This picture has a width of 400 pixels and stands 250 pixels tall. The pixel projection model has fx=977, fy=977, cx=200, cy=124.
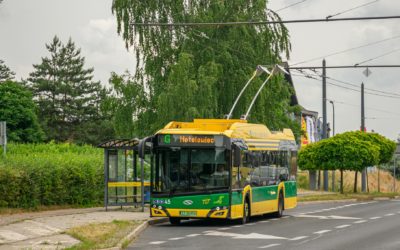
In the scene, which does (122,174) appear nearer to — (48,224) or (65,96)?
(48,224)

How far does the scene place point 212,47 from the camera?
47.6 metres

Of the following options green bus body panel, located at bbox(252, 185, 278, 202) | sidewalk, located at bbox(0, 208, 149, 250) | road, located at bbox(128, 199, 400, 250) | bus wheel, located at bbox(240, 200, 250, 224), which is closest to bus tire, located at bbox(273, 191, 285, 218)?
road, located at bbox(128, 199, 400, 250)

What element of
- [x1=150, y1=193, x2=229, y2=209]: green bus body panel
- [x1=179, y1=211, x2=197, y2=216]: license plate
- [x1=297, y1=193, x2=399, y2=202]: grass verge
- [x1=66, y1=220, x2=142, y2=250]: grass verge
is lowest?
[x1=297, y1=193, x2=399, y2=202]: grass verge

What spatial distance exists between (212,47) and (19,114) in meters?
48.3

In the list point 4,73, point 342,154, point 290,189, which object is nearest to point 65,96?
point 4,73

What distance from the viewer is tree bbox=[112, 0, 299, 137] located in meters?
47.1

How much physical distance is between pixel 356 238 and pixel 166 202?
5.65m

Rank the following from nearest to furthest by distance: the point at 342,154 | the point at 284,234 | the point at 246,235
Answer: the point at 246,235, the point at 284,234, the point at 342,154

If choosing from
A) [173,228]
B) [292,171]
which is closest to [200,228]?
[173,228]

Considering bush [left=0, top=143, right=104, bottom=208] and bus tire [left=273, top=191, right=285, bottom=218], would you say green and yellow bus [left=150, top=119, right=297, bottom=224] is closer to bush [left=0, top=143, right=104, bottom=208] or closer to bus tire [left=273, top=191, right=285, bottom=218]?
bus tire [left=273, top=191, right=285, bottom=218]

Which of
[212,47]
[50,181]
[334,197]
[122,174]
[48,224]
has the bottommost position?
[334,197]

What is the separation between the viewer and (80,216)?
25.8m

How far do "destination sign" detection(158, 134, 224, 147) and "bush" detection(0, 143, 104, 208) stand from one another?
4.49 metres

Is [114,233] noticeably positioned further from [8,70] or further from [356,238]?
[8,70]
